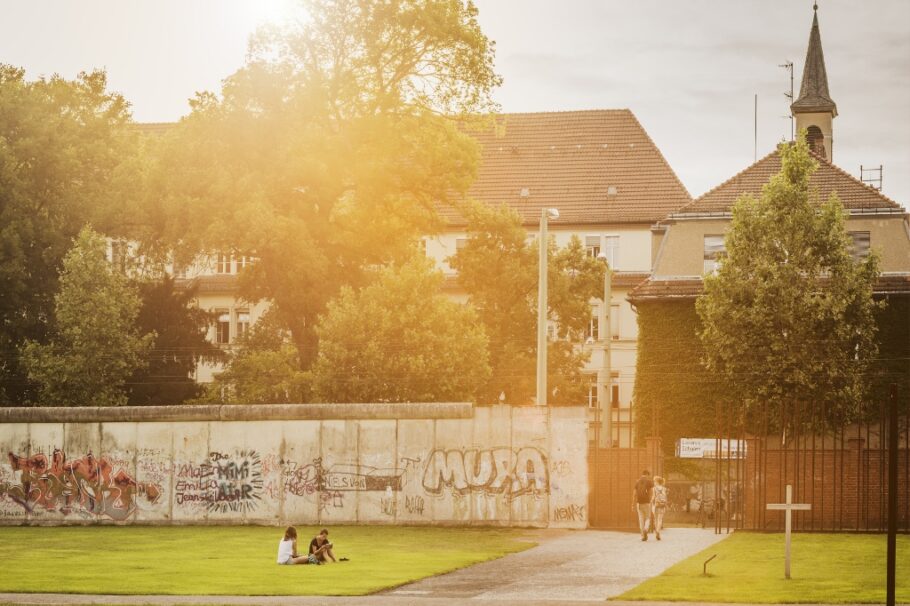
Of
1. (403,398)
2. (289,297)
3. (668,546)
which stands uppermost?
(289,297)

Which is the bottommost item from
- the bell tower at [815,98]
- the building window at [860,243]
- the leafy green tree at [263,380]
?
the leafy green tree at [263,380]

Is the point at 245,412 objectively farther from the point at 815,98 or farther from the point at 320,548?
the point at 815,98

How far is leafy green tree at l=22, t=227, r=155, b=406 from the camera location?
1993 inches

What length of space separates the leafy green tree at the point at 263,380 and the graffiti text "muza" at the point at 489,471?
11090mm

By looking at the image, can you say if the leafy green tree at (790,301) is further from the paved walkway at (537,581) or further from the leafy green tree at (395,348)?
the paved walkway at (537,581)

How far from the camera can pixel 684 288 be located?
191 ft

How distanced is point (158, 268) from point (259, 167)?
33.5ft

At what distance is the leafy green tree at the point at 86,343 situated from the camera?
166ft

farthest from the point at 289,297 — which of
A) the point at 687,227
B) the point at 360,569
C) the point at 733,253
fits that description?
the point at 360,569

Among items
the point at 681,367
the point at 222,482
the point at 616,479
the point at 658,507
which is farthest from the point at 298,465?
the point at 681,367

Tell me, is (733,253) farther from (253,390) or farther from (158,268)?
(158,268)

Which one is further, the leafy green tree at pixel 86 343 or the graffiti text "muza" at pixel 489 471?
the leafy green tree at pixel 86 343

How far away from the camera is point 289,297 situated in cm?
4947

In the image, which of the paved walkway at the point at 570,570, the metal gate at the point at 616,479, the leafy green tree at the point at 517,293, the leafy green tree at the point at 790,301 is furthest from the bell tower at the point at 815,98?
the paved walkway at the point at 570,570
